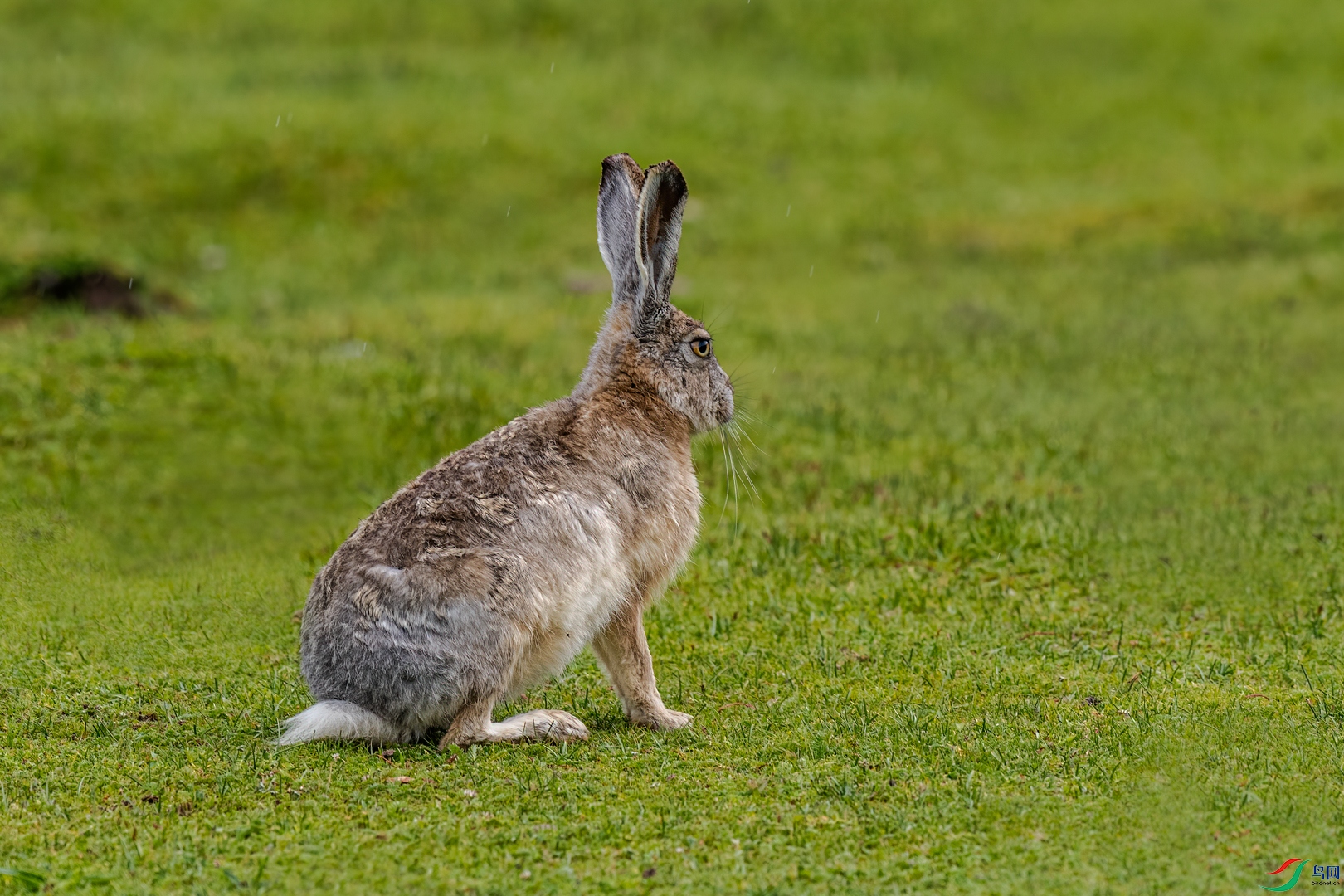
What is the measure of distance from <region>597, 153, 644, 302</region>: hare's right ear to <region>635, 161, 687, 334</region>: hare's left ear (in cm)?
10

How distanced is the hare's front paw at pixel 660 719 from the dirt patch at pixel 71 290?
1105 centimetres

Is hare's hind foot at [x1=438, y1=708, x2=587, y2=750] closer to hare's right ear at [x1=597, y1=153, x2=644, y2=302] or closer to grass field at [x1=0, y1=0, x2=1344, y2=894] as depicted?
grass field at [x1=0, y1=0, x2=1344, y2=894]

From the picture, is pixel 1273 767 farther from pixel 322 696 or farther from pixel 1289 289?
pixel 1289 289

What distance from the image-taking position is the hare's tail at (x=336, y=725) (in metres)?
6.52

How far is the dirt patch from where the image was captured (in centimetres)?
1619

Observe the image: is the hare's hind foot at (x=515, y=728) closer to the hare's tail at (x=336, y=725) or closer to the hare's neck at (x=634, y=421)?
the hare's tail at (x=336, y=725)

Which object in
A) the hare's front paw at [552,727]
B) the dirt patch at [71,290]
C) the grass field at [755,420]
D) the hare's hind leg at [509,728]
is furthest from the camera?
the dirt patch at [71,290]

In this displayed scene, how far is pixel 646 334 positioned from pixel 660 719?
1.97m

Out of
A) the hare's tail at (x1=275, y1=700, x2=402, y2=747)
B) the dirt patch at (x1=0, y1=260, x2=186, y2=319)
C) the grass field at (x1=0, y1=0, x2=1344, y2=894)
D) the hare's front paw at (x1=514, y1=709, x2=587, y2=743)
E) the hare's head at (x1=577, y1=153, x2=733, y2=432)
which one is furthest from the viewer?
the dirt patch at (x1=0, y1=260, x2=186, y2=319)

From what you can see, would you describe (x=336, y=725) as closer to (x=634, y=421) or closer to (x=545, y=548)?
(x=545, y=548)

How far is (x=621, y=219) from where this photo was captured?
7625 mm

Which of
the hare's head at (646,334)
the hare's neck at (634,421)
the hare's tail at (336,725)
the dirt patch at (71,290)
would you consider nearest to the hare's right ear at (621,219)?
the hare's head at (646,334)

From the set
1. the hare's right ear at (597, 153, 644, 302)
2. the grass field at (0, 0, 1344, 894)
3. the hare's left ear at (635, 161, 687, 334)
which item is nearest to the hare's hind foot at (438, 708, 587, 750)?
the grass field at (0, 0, 1344, 894)

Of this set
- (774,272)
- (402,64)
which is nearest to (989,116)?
(774,272)
